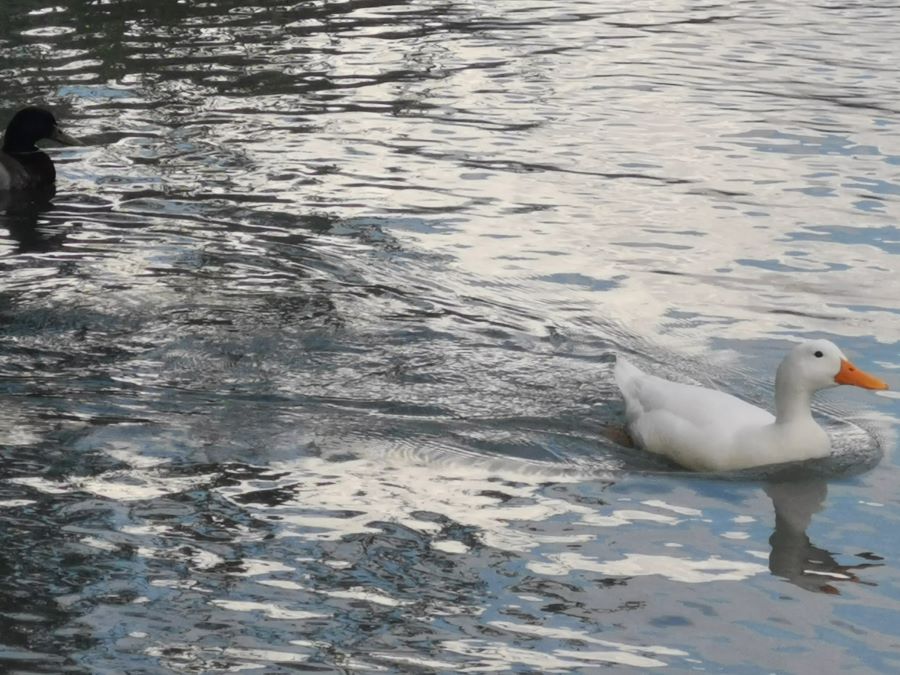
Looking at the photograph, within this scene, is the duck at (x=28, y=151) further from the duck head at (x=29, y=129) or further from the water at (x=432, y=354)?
the water at (x=432, y=354)

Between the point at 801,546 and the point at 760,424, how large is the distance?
98 centimetres

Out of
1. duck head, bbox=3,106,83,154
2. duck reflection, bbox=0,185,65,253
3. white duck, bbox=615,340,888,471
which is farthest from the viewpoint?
duck head, bbox=3,106,83,154

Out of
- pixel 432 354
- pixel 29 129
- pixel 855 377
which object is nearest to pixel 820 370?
pixel 855 377

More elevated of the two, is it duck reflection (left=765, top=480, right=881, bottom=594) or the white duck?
the white duck

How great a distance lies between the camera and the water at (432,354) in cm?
616

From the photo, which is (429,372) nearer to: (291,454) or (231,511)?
(291,454)

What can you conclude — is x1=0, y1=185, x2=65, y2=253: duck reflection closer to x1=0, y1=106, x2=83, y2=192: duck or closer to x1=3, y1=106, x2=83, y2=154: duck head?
x1=0, y1=106, x2=83, y2=192: duck

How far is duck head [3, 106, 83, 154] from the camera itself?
13391 millimetres

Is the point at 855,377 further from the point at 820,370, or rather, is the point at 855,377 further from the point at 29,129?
the point at 29,129

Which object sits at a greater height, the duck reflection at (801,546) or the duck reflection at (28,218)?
the duck reflection at (28,218)

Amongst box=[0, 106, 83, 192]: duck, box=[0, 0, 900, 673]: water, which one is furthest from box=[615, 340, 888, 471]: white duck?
box=[0, 106, 83, 192]: duck

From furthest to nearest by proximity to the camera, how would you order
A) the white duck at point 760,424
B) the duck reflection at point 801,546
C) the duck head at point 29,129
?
1. the duck head at point 29,129
2. the white duck at point 760,424
3. the duck reflection at point 801,546

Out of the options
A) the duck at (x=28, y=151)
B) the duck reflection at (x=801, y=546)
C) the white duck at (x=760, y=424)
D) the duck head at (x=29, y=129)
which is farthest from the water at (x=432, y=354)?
the duck head at (x=29, y=129)

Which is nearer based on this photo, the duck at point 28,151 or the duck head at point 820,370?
the duck head at point 820,370
